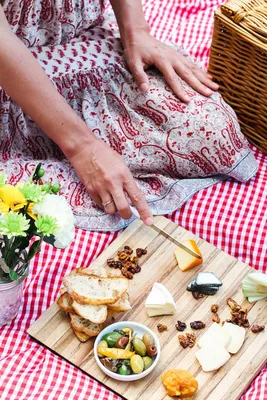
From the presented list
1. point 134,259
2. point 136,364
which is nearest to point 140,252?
point 134,259

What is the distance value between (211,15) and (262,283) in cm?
126

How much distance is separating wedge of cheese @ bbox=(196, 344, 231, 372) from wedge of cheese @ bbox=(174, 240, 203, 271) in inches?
9.5

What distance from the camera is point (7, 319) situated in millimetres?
1810

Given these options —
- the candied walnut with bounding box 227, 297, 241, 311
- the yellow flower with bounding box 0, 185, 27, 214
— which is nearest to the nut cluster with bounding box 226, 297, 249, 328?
the candied walnut with bounding box 227, 297, 241, 311

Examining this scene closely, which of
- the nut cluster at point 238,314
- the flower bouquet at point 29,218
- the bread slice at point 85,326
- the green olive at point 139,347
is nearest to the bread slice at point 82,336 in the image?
the bread slice at point 85,326

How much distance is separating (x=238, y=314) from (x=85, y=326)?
36cm

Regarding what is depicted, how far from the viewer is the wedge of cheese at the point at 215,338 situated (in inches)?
68.2

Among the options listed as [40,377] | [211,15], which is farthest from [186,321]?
[211,15]

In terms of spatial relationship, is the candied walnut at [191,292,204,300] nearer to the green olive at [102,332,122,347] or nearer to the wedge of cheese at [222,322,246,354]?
the wedge of cheese at [222,322,246,354]

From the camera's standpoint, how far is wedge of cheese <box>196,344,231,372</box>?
1.70 metres

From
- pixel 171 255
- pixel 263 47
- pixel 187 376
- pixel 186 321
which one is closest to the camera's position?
pixel 187 376

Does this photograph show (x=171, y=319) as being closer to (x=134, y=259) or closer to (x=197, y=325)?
(x=197, y=325)

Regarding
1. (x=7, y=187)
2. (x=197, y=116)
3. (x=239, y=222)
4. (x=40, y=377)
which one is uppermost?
(x=7, y=187)

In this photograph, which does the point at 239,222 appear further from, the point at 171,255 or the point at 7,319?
the point at 7,319
